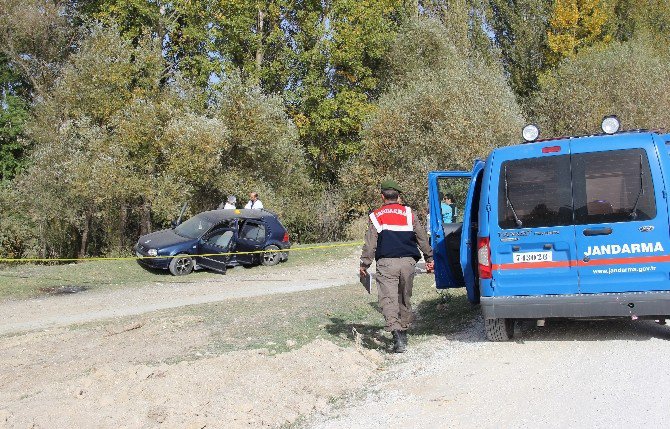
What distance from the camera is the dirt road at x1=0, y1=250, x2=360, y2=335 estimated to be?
13.9 meters

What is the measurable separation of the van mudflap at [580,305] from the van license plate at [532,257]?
393 mm

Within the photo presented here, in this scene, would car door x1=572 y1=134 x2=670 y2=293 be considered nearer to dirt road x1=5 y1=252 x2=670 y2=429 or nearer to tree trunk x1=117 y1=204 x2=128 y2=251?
dirt road x1=5 y1=252 x2=670 y2=429

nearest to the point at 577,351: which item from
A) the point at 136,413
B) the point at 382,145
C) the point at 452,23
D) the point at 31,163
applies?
the point at 136,413

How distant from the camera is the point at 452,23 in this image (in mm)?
44625

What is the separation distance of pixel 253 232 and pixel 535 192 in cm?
1319

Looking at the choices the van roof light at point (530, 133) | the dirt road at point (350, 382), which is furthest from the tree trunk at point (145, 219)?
the van roof light at point (530, 133)

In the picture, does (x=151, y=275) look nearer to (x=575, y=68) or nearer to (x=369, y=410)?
(x=369, y=410)

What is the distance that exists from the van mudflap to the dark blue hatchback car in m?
11.8

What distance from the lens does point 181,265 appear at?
19.3 metres

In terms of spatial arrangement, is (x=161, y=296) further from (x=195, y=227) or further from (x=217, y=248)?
(x=195, y=227)

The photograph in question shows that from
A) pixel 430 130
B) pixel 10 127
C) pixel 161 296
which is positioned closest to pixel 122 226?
pixel 10 127

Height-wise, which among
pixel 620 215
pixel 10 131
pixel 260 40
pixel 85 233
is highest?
pixel 260 40

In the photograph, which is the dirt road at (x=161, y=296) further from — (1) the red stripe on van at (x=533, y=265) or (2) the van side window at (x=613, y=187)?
(2) the van side window at (x=613, y=187)

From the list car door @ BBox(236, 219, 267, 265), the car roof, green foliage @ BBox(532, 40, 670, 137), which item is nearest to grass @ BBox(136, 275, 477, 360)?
car door @ BBox(236, 219, 267, 265)
